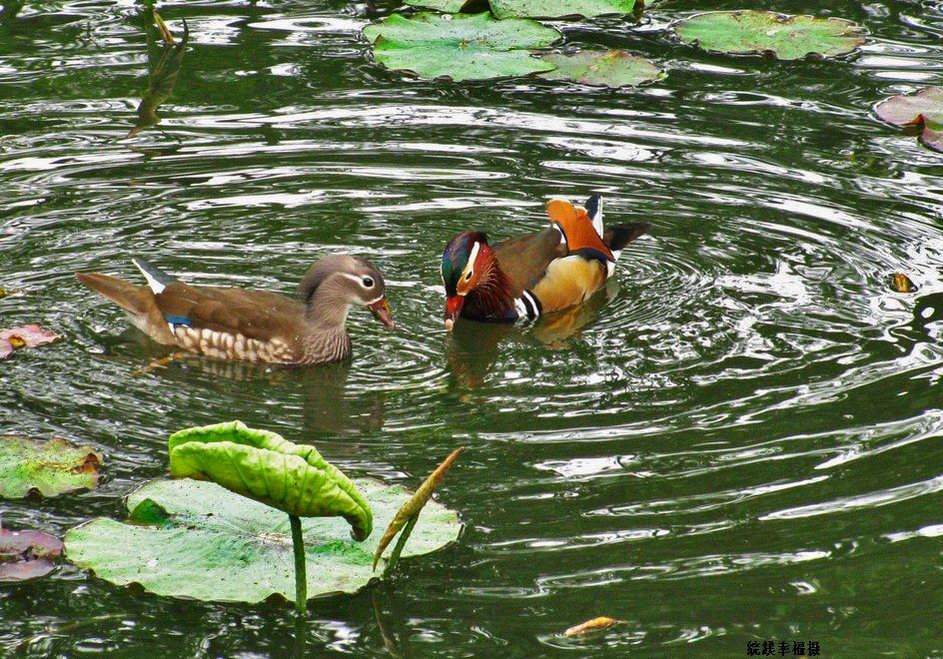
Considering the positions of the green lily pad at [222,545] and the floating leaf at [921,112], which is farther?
the floating leaf at [921,112]

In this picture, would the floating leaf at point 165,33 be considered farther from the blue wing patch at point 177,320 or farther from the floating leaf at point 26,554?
the floating leaf at point 26,554

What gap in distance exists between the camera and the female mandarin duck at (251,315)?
742 cm

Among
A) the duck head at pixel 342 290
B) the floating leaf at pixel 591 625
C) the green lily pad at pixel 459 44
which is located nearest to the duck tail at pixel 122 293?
the duck head at pixel 342 290

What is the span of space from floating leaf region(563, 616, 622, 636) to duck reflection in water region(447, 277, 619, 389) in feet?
8.07

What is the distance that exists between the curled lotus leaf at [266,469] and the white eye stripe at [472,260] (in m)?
3.50

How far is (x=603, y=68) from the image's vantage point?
1045 cm

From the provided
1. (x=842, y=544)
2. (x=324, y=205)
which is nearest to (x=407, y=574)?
(x=842, y=544)

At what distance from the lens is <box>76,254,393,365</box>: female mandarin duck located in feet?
24.3

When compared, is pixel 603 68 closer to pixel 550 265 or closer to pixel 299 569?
pixel 550 265

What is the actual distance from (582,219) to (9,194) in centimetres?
364

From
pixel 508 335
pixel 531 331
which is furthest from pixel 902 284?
pixel 508 335

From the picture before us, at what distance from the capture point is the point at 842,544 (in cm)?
528

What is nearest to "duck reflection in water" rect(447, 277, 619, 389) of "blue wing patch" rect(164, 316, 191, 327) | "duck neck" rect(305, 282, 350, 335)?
"duck neck" rect(305, 282, 350, 335)

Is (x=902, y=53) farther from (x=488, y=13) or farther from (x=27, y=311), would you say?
(x=27, y=311)
